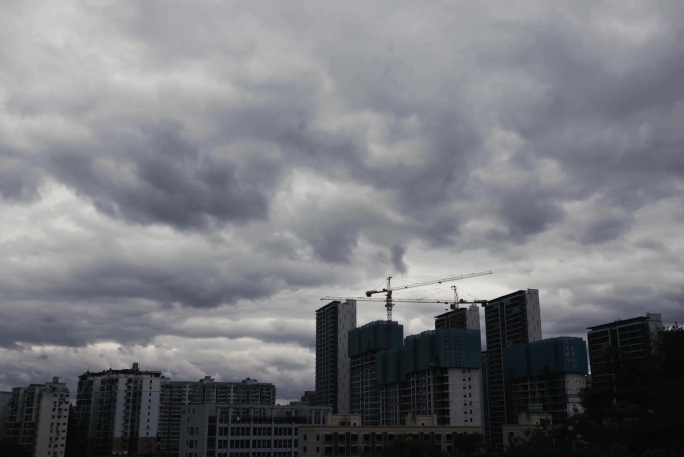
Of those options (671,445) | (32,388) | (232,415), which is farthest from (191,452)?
(671,445)

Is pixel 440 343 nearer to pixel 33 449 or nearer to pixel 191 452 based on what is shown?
pixel 191 452

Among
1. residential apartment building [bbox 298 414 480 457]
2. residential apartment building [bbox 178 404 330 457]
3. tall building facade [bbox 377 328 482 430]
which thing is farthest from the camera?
tall building facade [bbox 377 328 482 430]

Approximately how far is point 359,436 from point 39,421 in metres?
113

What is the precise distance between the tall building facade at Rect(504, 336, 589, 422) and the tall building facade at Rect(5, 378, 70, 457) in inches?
5435

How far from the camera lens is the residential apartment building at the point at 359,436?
12388 cm

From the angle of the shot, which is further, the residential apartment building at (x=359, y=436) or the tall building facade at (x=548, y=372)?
the tall building facade at (x=548, y=372)

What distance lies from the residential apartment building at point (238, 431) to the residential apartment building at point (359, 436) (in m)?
15.5

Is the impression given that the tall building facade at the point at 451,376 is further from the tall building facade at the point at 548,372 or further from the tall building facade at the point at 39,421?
the tall building facade at the point at 39,421

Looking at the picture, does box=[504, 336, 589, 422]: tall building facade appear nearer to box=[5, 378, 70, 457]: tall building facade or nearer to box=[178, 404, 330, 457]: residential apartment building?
box=[178, 404, 330, 457]: residential apartment building

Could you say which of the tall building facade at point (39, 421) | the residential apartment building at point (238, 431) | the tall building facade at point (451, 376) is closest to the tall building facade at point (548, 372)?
the tall building facade at point (451, 376)

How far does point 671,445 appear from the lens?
252 ft

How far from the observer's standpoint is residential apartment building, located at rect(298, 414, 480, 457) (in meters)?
124

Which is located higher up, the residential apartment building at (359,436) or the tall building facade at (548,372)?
the tall building facade at (548,372)

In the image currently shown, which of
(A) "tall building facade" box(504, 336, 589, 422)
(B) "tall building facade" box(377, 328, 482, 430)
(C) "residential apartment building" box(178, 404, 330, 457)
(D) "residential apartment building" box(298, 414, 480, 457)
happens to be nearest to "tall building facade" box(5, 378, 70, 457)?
(C) "residential apartment building" box(178, 404, 330, 457)
